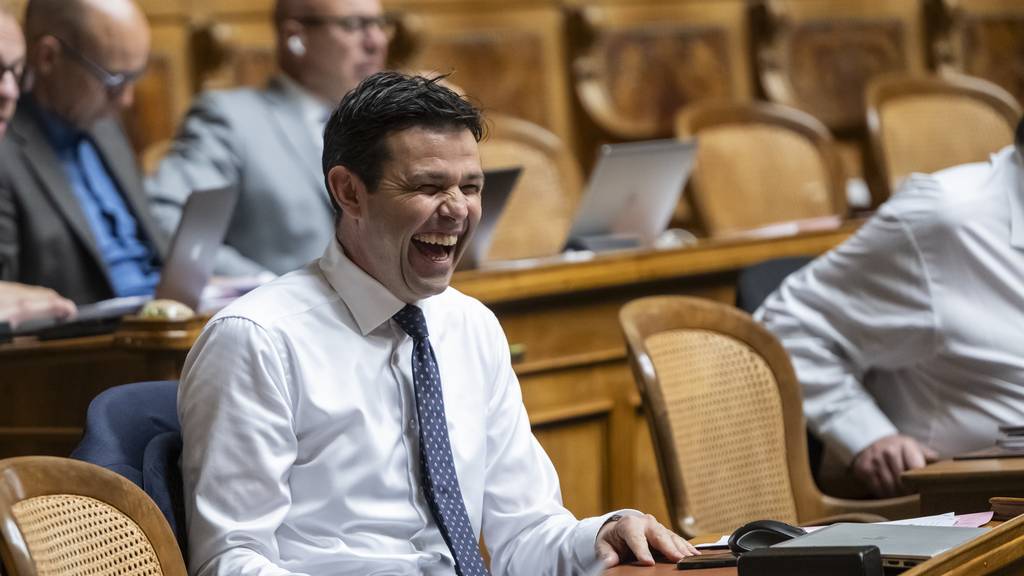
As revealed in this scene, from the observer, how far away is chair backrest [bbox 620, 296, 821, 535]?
286 centimetres

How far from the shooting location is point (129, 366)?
281cm

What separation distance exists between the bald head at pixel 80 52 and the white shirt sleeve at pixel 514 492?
1.85m

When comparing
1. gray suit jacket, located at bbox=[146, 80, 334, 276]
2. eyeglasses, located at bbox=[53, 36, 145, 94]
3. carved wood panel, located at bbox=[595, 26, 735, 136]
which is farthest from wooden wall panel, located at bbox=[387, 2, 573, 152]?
eyeglasses, located at bbox=[53, 36, 145, 94]

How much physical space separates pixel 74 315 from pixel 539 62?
123 inches

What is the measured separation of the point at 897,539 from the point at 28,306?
1.95 m

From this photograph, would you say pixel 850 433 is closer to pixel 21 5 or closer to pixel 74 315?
pixel 74 315

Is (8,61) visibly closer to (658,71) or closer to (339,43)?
(339,43)

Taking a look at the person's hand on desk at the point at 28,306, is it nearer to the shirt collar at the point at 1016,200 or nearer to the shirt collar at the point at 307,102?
the shirt collar at the point at 307,102

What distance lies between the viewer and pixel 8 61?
3145 mm

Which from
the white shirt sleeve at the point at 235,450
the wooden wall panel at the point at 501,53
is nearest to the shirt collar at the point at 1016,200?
the white shirt sleeve at the point at 235,450

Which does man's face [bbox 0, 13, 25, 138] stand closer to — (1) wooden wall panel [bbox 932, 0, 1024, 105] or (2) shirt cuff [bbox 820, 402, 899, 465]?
(2) shirt cuff [bbox 820, 402, 899, 465]

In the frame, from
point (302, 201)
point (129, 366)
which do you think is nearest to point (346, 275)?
point (129, 366)

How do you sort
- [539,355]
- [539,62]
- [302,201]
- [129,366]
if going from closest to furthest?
[129,366] < [539,355] < [302,201] < [539,62]

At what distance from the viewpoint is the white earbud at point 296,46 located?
4367mm
